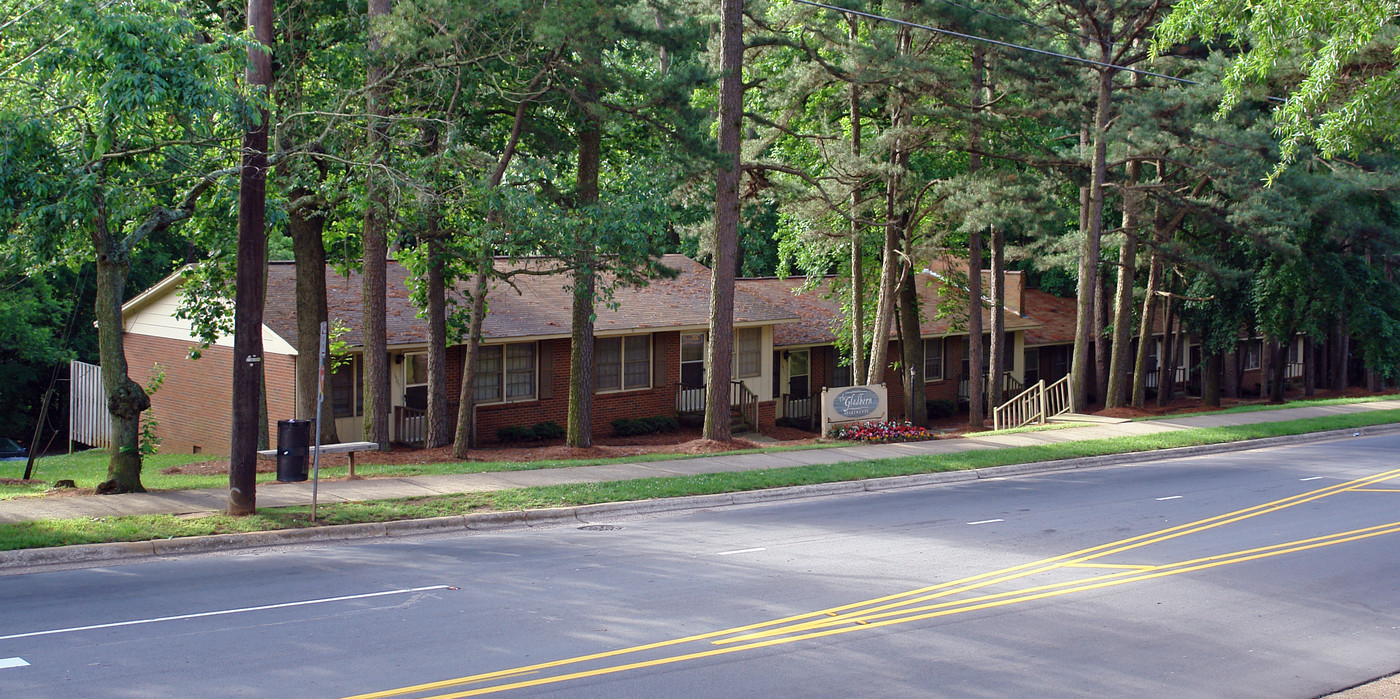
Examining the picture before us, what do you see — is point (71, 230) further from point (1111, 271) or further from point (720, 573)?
point (1111, 271)

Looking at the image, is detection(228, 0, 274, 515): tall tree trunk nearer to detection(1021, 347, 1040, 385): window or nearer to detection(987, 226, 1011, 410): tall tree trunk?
detection(987, 226, 1011, 410): tall tree trunk

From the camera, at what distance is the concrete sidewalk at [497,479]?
12.5m

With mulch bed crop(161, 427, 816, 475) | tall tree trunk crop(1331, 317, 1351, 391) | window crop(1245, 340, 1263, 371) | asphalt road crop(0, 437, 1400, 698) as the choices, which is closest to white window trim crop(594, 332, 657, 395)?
mulch bed crop(161, 427, 816, 475)

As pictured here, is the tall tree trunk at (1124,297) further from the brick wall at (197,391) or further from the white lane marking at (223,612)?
the white lane marking at (223,612)

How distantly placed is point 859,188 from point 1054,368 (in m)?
17.1

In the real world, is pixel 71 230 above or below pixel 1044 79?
below

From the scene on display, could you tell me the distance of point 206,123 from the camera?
12227 millimetres

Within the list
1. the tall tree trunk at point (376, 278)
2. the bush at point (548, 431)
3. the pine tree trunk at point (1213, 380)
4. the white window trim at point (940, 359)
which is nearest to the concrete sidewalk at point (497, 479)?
the tall tree trunk at point (376, 278)

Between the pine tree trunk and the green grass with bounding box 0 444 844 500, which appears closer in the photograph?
the green grass with bounding box 0 444 844 500

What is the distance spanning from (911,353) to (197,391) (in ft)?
64.1

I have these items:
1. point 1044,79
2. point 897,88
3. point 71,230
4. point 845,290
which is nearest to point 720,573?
point 71,230

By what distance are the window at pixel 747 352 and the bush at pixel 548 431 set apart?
5.67m

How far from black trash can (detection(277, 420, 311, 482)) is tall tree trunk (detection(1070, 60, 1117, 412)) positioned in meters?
20.2

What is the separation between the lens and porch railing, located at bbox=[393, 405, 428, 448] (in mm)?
22594
